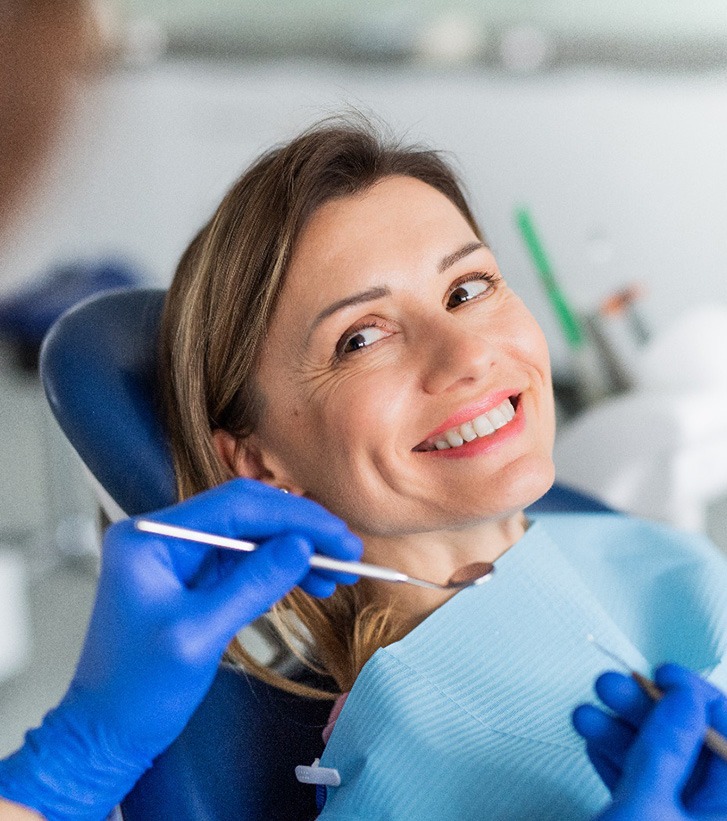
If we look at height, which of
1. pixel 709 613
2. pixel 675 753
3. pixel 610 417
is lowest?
pixel 610 417

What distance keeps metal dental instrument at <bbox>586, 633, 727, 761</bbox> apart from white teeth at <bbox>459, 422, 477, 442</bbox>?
23 cm

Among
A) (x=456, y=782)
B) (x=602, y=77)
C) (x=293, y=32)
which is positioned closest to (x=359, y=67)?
(x=293, y=32)

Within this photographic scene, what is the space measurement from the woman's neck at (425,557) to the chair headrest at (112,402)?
25 centimetres

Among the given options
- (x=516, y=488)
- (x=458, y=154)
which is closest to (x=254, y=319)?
(x=516, y=488)

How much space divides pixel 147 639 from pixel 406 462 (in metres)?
0.31

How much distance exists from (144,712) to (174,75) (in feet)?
8.83

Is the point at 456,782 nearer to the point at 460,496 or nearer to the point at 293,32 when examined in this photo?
the point at 460,496

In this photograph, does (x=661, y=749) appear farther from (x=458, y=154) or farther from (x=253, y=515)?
(x=458, y=154)

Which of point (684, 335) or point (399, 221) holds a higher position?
point (399, 221)

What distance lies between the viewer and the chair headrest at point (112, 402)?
1105mm

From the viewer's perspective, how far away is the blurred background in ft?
8.42

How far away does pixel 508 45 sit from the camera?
2.88 meters

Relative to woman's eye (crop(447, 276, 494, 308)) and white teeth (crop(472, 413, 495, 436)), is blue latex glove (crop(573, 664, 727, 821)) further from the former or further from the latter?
woman's eye (crop(447, 276, 494, 308))

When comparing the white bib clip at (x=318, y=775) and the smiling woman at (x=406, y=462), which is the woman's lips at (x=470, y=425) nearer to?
the smiling woman at (x=406, y=462)
